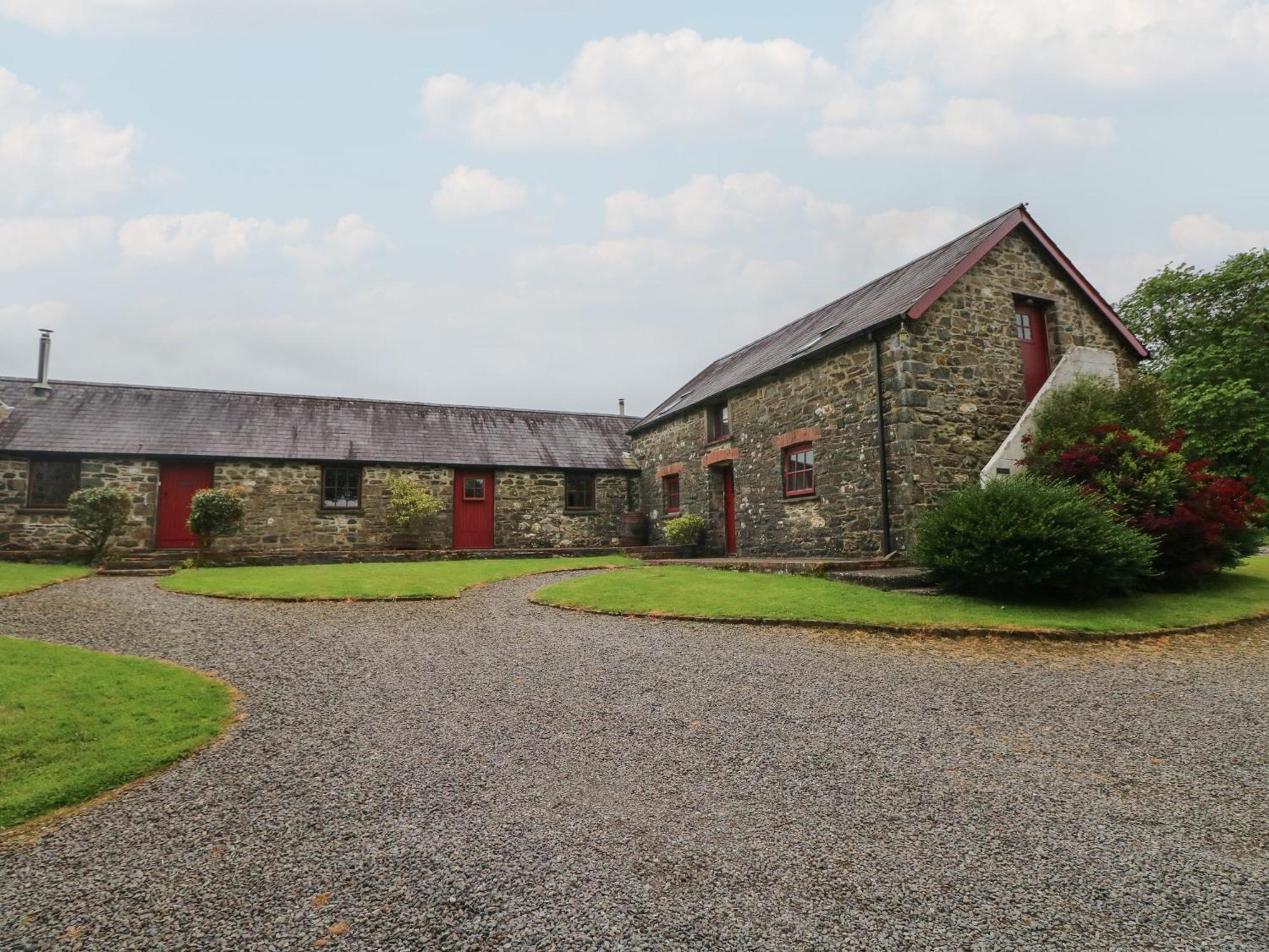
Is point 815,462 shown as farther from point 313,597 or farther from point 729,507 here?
point 313,597

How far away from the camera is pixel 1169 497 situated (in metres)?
10.1

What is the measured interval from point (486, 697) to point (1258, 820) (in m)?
5.04

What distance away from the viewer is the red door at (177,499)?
1817cm

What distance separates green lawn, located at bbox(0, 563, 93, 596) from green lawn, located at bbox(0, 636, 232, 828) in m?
6.47

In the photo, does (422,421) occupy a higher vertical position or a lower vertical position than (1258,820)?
higher

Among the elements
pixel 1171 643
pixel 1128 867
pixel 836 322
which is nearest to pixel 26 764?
pixel 1128 867

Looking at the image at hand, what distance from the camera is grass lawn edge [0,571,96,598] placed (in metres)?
10.5

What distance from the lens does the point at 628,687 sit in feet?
19.5

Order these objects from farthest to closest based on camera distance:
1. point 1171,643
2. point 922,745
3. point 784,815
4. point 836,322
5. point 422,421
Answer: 1. point 422,421
2. point 836,322
3. point 1171,643
4. point 922,745
5. point 784,815

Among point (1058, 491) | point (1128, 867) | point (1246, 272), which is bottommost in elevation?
point (1128, 867)

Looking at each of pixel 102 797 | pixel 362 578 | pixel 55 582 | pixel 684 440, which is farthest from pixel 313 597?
pixel 684 440

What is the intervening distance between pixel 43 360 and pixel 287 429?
647 cm

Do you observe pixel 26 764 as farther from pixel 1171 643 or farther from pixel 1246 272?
pixel 1246 272

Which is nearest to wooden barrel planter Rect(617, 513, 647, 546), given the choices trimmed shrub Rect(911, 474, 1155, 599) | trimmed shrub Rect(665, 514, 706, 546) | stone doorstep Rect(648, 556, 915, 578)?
trimmed shrub Rect(665, 514, 706, 546)
